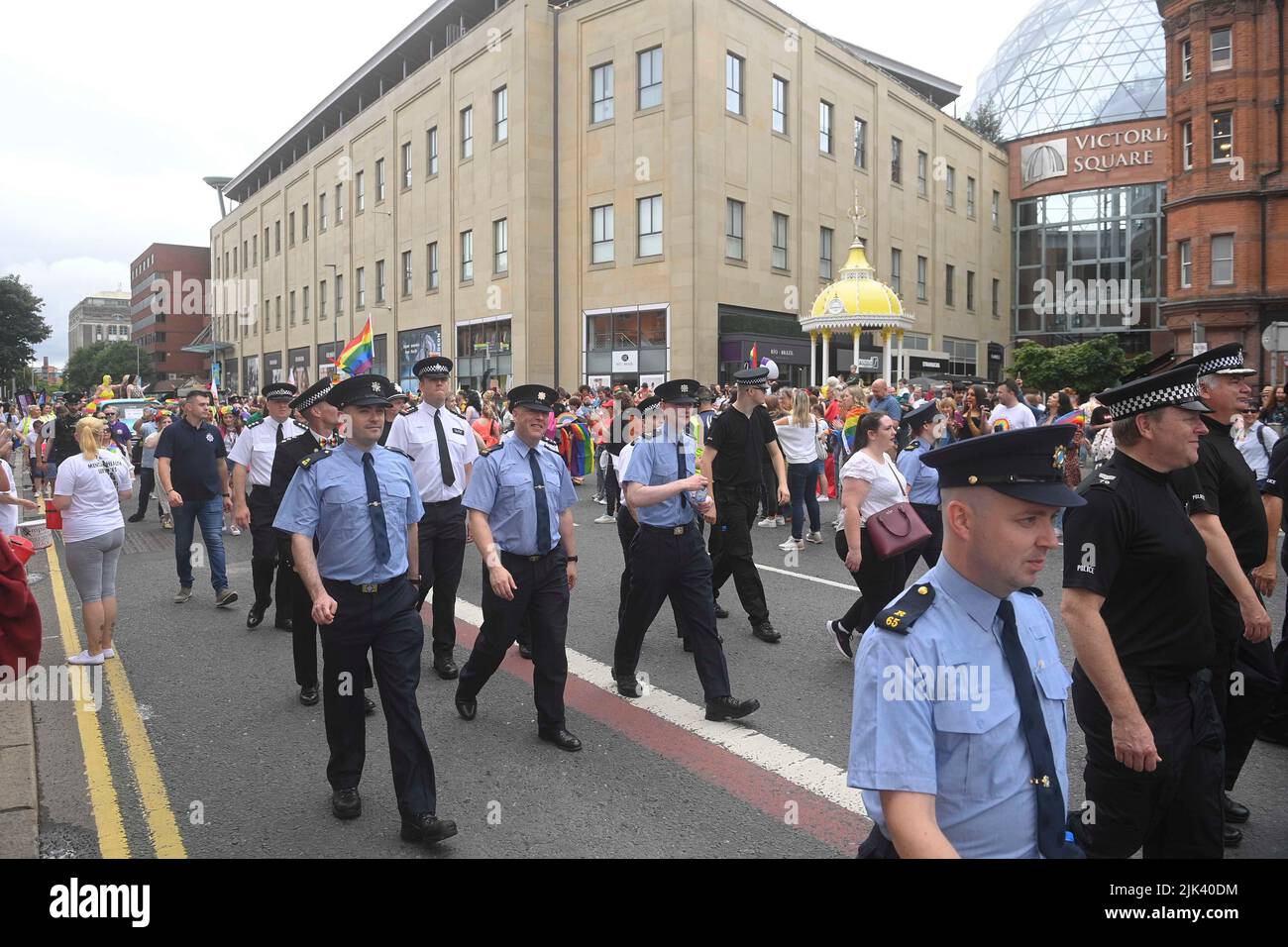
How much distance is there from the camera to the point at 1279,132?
37562 millimetres

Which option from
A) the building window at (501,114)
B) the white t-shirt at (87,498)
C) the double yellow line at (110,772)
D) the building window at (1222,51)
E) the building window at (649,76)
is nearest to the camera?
→ the double yellow line at (110,772)

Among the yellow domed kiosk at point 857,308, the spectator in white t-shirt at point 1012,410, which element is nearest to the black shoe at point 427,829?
the spectator in white t-shirt at point 1012,410

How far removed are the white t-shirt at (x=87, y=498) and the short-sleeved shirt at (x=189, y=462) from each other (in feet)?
6.35

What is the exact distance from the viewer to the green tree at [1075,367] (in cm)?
3478

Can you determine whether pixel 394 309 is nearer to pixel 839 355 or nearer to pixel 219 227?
pixel 839 355

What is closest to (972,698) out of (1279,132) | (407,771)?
(407,771)

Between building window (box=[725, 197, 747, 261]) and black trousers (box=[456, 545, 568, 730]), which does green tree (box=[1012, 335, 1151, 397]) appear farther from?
black trousers (box=[456, 545, 568, 730])

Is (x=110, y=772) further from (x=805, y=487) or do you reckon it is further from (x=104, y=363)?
(x=104, y=363)

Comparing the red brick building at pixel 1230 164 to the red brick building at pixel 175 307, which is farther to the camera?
the red brick building at pixel 175 307

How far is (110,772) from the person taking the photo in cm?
479

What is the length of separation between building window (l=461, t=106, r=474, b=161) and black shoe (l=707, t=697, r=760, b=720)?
117 ft

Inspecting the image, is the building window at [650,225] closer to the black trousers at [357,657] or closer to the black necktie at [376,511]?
the black necktie at [376,511]

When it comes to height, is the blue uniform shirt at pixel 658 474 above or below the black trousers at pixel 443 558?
above
